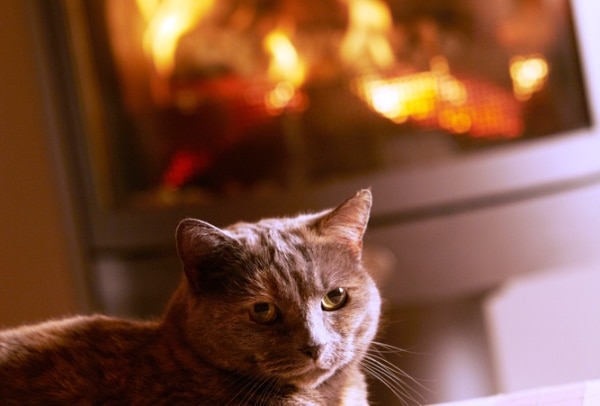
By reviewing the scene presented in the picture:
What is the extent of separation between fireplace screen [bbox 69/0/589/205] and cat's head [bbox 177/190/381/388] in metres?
0.77

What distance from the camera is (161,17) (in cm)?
167

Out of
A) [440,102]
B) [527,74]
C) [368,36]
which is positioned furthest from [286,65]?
[527,74]

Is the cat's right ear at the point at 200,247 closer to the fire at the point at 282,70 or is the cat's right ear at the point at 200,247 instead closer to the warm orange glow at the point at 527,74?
the fire at the point at 282,70

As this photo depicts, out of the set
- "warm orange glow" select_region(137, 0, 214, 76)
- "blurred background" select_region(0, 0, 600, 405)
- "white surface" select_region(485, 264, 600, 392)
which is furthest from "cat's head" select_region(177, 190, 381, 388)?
"white surface" select_region(485, 264, 600, 392)

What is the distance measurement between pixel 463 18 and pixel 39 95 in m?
0.81

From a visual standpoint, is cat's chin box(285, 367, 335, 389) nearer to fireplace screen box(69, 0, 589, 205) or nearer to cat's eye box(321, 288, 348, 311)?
cat's eye box(321, 288, 348, 311)

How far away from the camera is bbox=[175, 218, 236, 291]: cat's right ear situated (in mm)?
849

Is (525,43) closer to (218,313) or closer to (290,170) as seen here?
(290,170)

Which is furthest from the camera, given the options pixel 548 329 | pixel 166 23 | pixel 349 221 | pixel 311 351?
pixel 548 329

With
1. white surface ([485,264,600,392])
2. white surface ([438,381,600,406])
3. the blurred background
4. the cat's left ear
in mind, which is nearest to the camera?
white surface ([438,381,600,406])

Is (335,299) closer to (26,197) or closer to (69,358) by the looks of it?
(69,358)

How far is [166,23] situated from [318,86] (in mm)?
313

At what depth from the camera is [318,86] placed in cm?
167

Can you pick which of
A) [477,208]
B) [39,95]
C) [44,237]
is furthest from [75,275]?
[477,208]
